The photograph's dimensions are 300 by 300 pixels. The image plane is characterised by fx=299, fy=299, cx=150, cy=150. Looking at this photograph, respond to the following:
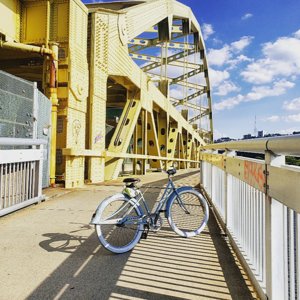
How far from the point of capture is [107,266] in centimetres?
285

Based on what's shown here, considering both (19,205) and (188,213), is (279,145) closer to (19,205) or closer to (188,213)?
(188,213)

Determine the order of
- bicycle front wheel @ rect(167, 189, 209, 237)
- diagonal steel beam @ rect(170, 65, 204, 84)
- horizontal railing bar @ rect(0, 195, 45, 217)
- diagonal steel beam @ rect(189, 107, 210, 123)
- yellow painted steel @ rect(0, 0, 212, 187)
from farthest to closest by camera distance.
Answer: diagonal steel beam @ rect(189, 107, 210, 123), diagonal steel beam @ rect(170, 65, 204, 84), yellow painted steel @ rect(0, 0, 212, 187), horizontal railing bar @ rect(0, 195, 45, 217), bicycle front wheel @ rect(167, 189, 209, 237)

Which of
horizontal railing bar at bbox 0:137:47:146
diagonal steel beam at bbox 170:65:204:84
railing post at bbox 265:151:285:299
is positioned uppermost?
diagonal steel beam at bbox 170:65:204:84

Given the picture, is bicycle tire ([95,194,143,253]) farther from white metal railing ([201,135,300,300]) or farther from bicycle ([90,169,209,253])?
white metal railing ([201,135,300,300])

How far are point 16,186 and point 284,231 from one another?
4.35 meters

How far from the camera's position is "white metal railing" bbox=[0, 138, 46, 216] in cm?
448

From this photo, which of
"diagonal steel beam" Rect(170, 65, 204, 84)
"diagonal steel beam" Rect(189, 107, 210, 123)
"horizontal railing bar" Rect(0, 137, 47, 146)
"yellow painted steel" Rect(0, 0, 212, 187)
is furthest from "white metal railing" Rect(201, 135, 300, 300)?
"diagonal steel beam" Rect(189, 107, 210, 123)

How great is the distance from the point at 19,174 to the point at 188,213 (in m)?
2.96

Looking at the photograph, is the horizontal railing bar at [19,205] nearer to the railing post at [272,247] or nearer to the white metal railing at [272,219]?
the white metal railing at [272,219]

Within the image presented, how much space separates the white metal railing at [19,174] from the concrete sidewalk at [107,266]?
0.57m

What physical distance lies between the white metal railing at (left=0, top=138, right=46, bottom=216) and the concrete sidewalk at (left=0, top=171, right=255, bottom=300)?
569 millimetres

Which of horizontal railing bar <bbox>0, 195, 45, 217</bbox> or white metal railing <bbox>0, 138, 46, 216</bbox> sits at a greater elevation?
white metal railing <bbox>0, 138, 46, 216</bbox>

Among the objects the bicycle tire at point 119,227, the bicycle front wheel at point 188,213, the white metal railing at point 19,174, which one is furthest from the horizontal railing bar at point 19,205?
the bicycle front wheel at point 188,213

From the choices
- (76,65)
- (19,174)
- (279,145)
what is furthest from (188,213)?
(76,65)
